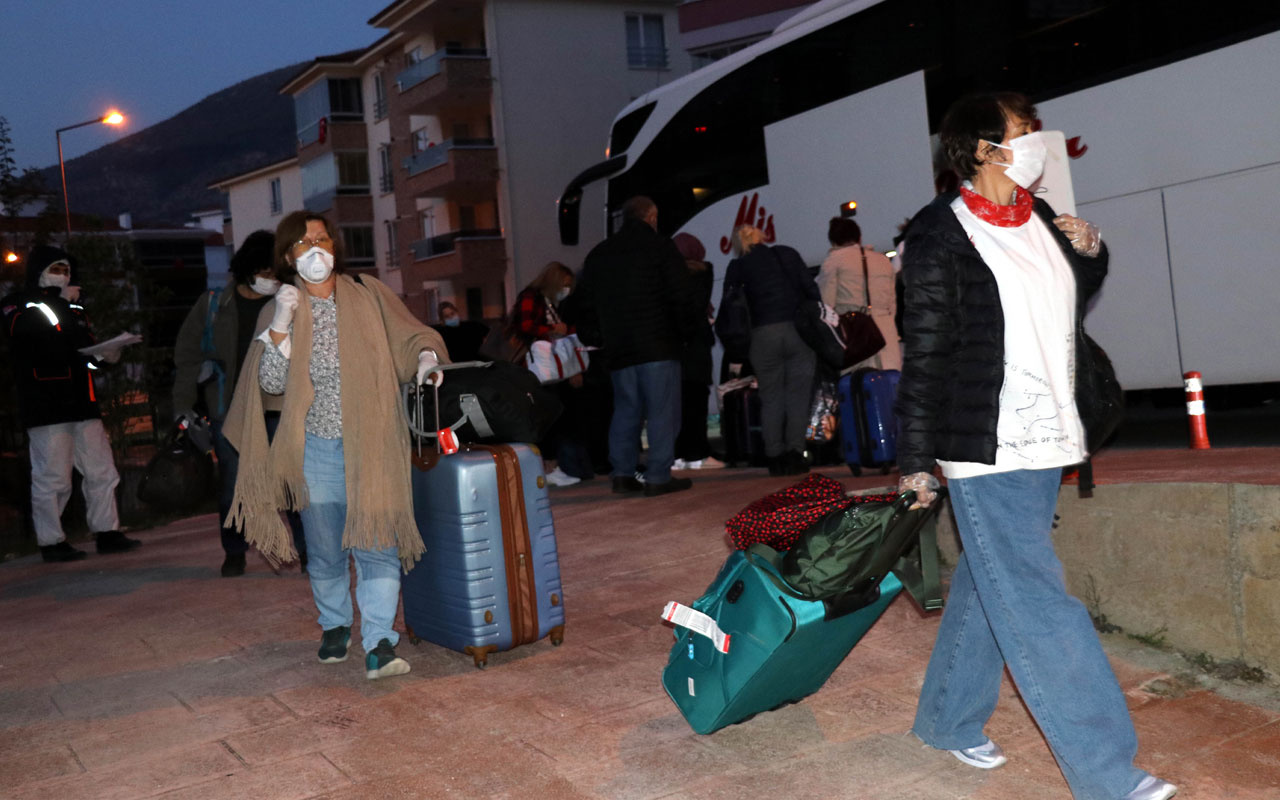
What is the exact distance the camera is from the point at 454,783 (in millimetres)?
3754

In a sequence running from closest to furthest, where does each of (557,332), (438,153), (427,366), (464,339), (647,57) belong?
(427,366) → (557,332) → (464,339) → (438,153) → (647,57)

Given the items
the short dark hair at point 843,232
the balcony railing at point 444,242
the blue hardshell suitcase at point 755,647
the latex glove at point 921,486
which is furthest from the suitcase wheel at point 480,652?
the balcony railing at point 444,242

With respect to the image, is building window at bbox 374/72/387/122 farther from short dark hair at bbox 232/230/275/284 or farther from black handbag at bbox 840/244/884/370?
short dark hair at bbox 232/230/275/284

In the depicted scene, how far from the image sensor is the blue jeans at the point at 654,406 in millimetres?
8586

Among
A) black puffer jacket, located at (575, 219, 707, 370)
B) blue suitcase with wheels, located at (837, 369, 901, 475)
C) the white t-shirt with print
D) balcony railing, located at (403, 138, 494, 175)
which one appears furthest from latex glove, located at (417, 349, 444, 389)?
balcony railing, located at (403, 138, 494, 175)

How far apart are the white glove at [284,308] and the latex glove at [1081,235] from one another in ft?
9.55

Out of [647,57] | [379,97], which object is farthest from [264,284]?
[379,97]

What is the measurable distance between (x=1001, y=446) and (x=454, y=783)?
191cm

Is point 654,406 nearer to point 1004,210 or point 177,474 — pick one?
point 177,474

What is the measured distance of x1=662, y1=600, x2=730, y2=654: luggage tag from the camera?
379cm

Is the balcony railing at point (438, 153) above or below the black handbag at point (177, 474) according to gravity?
above

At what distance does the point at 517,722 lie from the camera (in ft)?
14.1

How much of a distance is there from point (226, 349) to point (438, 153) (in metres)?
33.4

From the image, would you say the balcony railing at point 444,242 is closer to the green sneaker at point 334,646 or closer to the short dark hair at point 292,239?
the short dark hair at point 292,239
